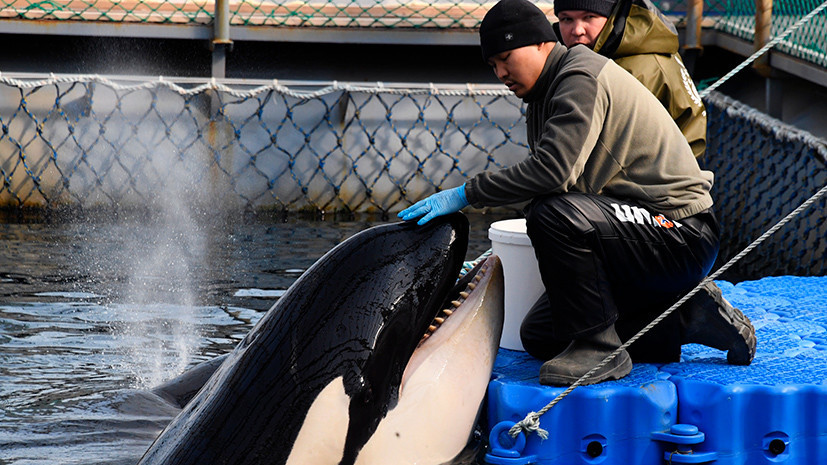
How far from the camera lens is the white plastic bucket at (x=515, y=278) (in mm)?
4137

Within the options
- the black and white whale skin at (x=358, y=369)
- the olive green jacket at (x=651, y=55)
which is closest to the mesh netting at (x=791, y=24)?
the olive green jacket at (x=651, y=55)

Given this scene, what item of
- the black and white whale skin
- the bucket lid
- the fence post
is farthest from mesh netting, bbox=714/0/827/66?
the black and white whale skin

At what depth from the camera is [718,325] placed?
12.7 ft

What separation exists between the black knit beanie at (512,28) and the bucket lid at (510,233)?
796 mm

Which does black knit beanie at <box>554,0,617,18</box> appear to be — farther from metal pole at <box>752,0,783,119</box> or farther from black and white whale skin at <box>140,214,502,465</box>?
metal pole at <box>752,0,783,119</box>

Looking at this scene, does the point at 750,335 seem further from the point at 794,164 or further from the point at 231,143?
the point at 231,143

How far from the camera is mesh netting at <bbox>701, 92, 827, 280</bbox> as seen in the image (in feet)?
22.6

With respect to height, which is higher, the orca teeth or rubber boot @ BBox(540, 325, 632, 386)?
the orca teeth

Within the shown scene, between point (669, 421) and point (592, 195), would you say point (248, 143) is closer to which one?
point (592, 195)

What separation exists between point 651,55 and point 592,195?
1.65m

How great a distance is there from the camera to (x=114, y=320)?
6434 millimetres

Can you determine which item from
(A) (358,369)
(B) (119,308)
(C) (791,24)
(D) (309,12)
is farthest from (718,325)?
(D) (309,12)

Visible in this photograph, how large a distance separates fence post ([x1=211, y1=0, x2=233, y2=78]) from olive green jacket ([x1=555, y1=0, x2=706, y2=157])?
18.0 feet

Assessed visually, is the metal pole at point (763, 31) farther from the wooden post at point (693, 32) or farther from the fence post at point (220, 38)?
the fence post at point (220, 38)
